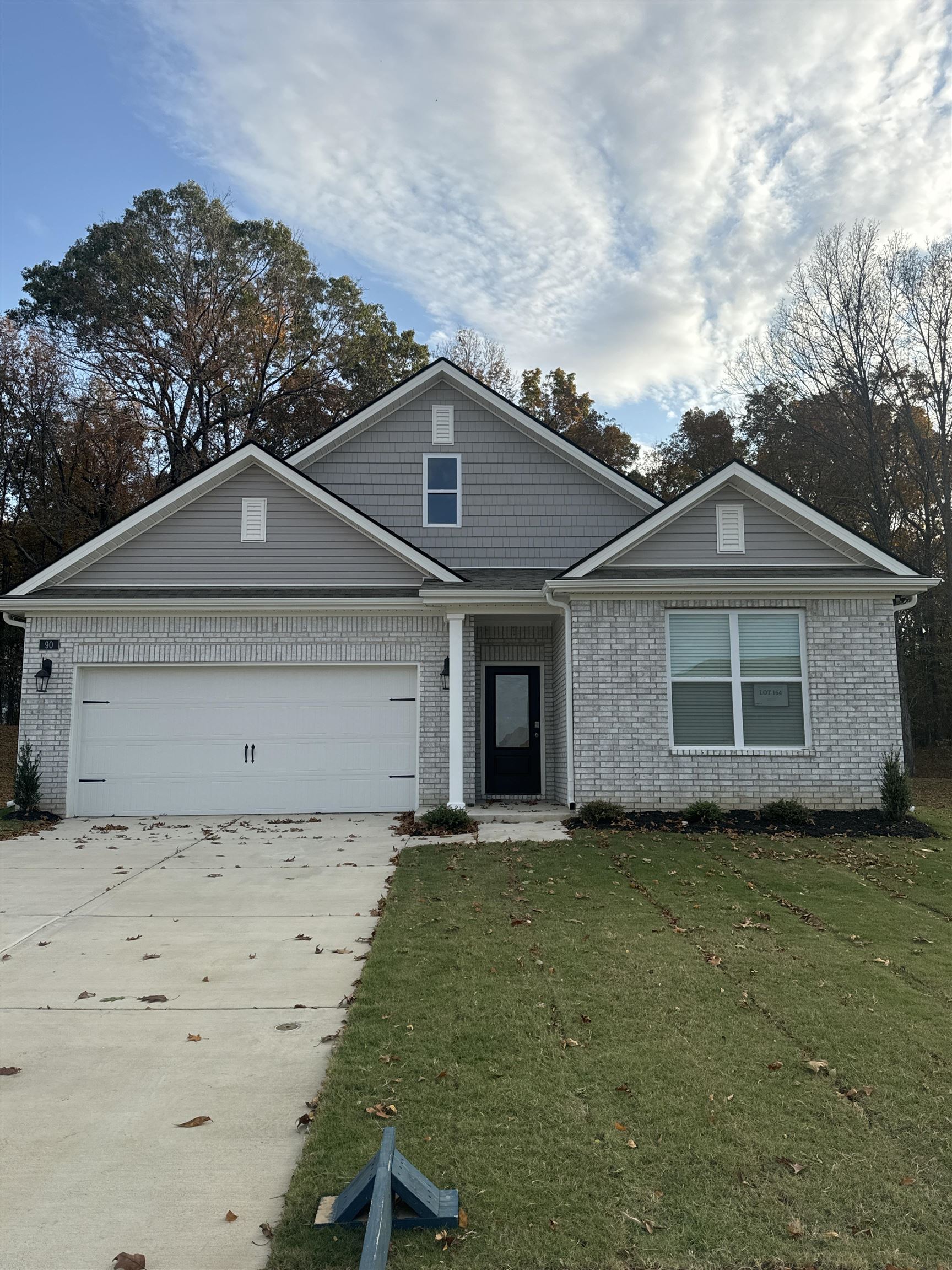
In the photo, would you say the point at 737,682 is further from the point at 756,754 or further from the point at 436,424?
the point at 436,424

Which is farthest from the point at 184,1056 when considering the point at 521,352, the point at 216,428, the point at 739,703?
the point at 521,352

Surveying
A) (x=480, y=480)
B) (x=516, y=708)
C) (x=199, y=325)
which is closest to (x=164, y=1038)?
(x=516, y=708)

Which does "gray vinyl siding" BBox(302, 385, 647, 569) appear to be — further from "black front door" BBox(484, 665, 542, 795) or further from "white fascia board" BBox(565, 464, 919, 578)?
"white fascia board" BBox(565, 464, 919, 578)

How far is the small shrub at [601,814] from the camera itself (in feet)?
35.8

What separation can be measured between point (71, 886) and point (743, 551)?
9690 mm

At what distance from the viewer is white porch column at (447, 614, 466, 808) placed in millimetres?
11844

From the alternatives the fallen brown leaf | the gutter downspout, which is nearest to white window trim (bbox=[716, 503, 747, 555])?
the gutter downspout

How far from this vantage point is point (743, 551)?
1215 centimetres

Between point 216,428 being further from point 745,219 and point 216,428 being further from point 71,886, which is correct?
point 71,886

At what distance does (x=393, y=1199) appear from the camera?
291 centimetres

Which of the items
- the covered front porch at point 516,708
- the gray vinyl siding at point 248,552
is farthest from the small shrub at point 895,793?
the gray vinyl siding at point 248,552

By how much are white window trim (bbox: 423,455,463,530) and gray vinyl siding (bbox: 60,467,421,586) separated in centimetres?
230

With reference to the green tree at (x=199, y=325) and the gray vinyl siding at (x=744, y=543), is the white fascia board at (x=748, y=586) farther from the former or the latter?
the green tree at (x=199, y=325)

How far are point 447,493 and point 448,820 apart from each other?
654cm
